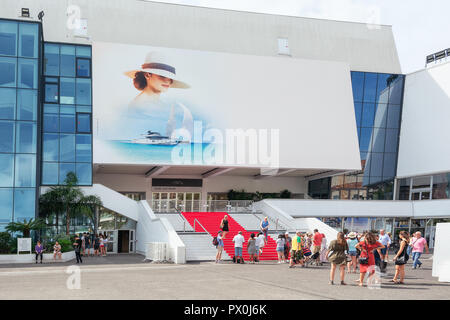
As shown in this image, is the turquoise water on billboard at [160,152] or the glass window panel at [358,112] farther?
the glass window panel at [358,112]

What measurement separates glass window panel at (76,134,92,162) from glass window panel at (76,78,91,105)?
2302 mm

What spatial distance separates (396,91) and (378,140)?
416cm

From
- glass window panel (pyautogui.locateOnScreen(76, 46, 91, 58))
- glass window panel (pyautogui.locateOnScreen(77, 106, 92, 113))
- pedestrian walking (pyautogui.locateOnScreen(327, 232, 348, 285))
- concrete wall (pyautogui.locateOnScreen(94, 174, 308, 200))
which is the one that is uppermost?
glass window panel (pyautogui.locateOnScreen(76, 46, 91, 58))

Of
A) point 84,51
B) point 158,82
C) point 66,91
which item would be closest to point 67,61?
point 84,51

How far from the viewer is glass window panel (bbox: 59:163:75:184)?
30.8m

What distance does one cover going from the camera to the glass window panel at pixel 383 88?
40250 millimetres

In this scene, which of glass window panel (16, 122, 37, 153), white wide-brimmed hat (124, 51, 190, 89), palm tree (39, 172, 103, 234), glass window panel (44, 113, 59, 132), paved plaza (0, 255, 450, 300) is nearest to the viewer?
paved plaza (0, 255, 450, 300)

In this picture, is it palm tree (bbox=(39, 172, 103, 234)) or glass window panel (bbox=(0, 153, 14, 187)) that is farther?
palm tree (bbox=(39, 172, 103, 234))

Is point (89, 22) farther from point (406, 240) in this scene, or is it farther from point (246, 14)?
point (406, 240)

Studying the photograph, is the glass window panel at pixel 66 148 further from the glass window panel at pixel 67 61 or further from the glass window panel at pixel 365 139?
the glass window panel at pixel 365 139

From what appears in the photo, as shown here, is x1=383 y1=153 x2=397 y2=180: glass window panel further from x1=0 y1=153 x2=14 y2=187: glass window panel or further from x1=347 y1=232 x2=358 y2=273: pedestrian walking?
x1=0 y1=153 x2=14 y2=187: glass window panel

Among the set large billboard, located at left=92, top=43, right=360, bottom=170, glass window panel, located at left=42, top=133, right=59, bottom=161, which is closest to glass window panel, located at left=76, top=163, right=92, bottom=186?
glass window panel, located at left=42, top=133, right=59, bottom=161

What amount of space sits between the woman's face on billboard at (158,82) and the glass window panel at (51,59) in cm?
594

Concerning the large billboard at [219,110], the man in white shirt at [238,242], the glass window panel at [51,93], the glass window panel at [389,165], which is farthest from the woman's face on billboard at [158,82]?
the glass window panel at [389,165]
